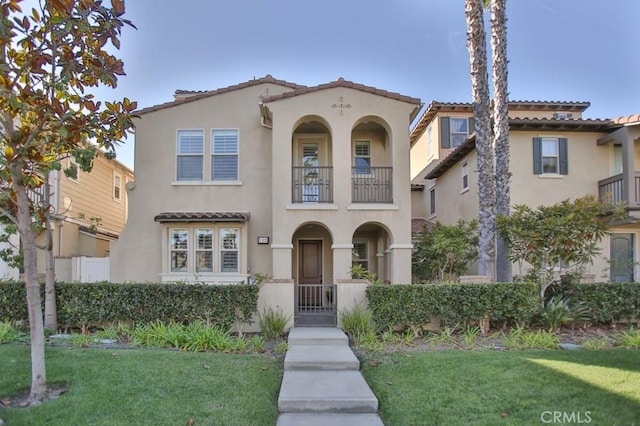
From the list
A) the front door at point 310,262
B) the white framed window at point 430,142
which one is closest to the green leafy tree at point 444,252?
the front door at point 310,262

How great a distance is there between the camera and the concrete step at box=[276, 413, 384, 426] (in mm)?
5560

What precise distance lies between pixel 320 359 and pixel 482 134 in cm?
809

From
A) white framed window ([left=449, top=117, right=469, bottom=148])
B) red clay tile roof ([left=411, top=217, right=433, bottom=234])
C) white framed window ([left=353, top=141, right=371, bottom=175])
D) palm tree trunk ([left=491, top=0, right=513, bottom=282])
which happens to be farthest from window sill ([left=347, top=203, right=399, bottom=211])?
white framed window ([left=449, top=117, right=469, bottom=148])

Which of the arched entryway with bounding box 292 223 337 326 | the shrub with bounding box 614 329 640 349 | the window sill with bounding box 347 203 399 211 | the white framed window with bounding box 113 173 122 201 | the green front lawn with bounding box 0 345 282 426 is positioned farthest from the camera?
the white framed window with bounding box 113 173 122 201

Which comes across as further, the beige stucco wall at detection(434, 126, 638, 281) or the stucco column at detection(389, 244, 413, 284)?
the beige stucco wall at detection(434, 126, 638, 281)

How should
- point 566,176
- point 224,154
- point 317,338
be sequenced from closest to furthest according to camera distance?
point 317,338 → point 224,154 → point 566,176

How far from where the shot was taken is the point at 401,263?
1279cm

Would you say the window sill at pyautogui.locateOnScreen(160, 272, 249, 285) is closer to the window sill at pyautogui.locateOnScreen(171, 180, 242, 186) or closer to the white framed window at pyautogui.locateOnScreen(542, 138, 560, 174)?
the window sill at pyautogui.locateOnScreen(171, 180, 242, 186)

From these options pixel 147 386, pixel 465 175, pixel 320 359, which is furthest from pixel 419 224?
pixel 147 386

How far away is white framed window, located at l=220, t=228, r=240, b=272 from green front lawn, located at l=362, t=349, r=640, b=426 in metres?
6.94

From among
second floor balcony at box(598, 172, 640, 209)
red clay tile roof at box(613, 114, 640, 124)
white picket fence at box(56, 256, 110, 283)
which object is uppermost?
red clay tile roof at box(613, 114, 640, 124)

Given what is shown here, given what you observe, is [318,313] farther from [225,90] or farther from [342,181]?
[225,90]

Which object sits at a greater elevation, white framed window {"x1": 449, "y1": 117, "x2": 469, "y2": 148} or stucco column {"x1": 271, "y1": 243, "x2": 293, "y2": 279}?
white framed window {"x1": 449, "y1": 117, "x2": 469, "y2": 148}

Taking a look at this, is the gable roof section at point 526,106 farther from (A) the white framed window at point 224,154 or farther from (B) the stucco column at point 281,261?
(B) the stucco column at point 281,261
